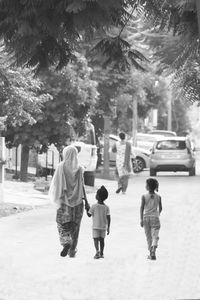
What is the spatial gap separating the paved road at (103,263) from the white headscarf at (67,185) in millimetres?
720

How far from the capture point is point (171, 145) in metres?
36.5

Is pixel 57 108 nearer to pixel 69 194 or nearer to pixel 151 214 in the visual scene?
pixel 69 194

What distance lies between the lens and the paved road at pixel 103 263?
923cm

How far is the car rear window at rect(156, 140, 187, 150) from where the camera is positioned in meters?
36.2

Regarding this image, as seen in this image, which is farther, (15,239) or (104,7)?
(15,239)

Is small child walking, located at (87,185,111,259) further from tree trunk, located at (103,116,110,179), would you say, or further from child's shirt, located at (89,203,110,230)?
tree trunk, located at (103,116,110,179)

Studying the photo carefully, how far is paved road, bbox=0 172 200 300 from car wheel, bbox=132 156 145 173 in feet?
71.3

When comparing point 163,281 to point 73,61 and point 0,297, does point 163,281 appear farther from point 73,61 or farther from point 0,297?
point 73,61

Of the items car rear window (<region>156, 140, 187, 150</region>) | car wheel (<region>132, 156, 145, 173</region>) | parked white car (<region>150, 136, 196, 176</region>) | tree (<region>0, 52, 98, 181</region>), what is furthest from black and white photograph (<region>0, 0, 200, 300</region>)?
car wheel (<region>132, 156, 145, 173</region>)

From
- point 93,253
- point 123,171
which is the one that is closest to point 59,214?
point 93,253

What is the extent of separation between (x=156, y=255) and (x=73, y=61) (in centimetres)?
433

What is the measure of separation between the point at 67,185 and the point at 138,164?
92.8ft

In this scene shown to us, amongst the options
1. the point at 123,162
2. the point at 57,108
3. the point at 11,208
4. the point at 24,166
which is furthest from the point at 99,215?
the point at 24,166

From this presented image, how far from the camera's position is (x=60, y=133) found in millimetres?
27031
